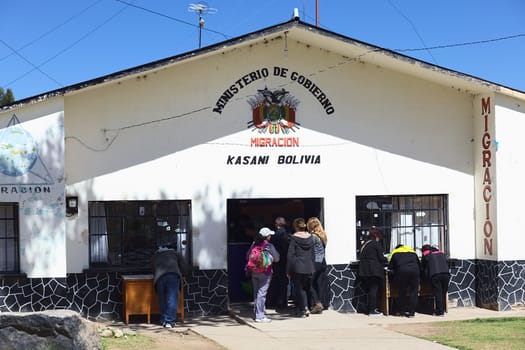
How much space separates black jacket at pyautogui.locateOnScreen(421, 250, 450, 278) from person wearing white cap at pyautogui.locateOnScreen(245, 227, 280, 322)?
9.83 ft

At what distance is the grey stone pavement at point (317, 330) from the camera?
10.0 m

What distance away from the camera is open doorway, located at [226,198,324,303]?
46.2ft

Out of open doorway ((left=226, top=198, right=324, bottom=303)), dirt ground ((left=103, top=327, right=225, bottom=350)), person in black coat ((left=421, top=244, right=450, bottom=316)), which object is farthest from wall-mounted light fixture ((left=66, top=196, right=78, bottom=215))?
person in black coat ((left=421, top=244, right=450, bottom=316))

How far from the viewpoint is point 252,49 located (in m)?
13.2

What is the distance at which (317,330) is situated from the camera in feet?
37.3

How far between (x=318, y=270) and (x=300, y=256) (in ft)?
2.33

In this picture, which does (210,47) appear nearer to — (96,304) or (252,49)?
(252,49)

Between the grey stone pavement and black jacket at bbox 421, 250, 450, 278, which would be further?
black jacket at bbox 421, 250, 450, 278

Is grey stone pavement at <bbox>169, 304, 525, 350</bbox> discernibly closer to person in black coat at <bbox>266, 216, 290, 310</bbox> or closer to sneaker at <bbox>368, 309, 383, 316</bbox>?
sneaker at <bbox>368, 309, 383, 316</bbox>

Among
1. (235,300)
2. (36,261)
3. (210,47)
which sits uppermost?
(210,47)

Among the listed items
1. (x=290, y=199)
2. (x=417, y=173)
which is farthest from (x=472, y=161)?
(x=290, y=199)

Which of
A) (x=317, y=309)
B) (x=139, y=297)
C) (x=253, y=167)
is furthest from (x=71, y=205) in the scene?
(x=317, y=309)

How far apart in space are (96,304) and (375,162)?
5.90 meters

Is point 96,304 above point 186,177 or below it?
below
